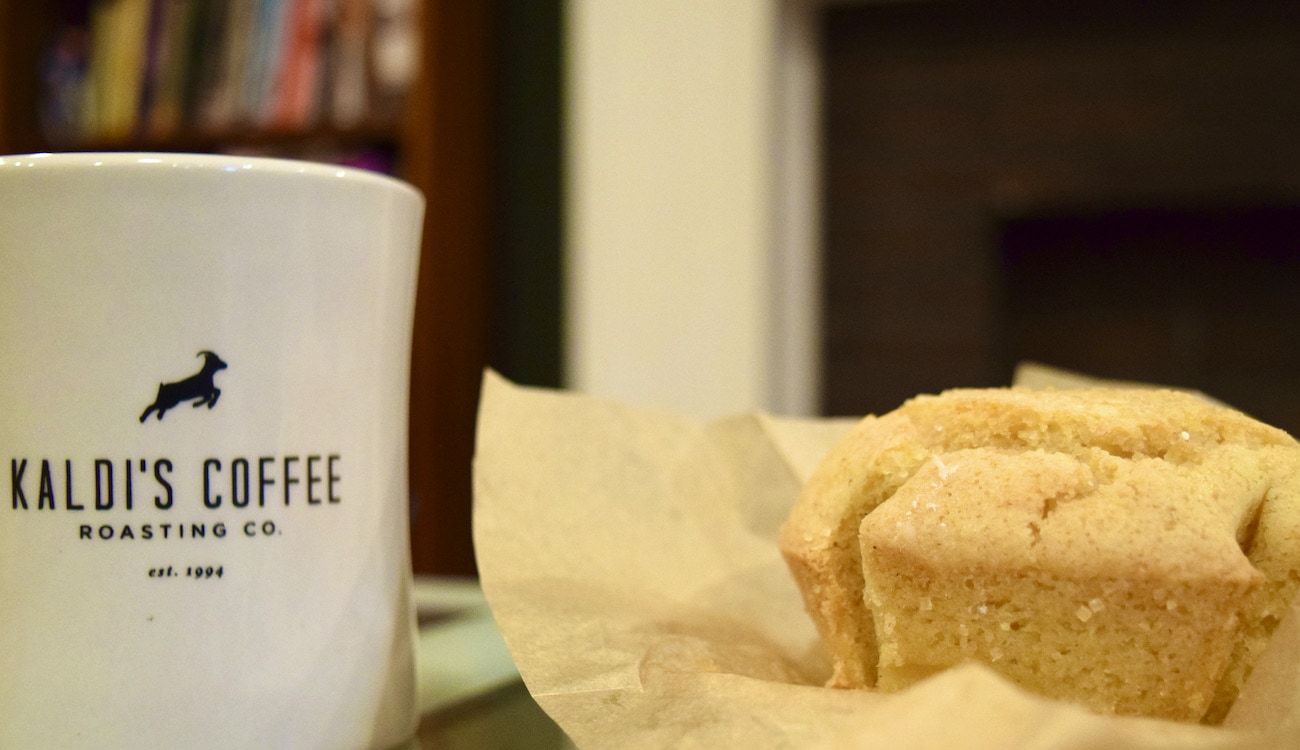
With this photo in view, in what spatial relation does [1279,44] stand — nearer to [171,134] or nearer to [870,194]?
[870,194]

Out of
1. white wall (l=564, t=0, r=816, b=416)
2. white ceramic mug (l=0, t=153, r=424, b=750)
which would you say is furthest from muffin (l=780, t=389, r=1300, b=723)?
white wall (l=564, t=0, r=816, b=416)

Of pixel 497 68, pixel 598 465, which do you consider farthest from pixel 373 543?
pixel 497 68

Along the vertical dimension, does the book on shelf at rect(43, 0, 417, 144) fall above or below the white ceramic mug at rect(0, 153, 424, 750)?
above

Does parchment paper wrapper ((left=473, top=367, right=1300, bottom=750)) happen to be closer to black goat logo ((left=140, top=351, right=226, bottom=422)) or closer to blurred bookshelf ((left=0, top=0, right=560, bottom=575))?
black goat logo ((left=140, top=351, right=226, bottom=422))

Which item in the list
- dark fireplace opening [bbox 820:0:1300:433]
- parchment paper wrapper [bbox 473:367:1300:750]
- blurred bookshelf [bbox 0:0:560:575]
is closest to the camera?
parchment paper wrapper [bbox 473:367:1300:750]

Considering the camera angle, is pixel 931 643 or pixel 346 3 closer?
pixel 931 643

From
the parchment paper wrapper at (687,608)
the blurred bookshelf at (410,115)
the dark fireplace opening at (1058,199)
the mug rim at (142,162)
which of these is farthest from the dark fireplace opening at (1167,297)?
the mug rim at (142,162)

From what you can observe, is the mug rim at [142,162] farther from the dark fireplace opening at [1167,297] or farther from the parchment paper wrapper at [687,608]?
the dark fireplace opening at [1167,297]
